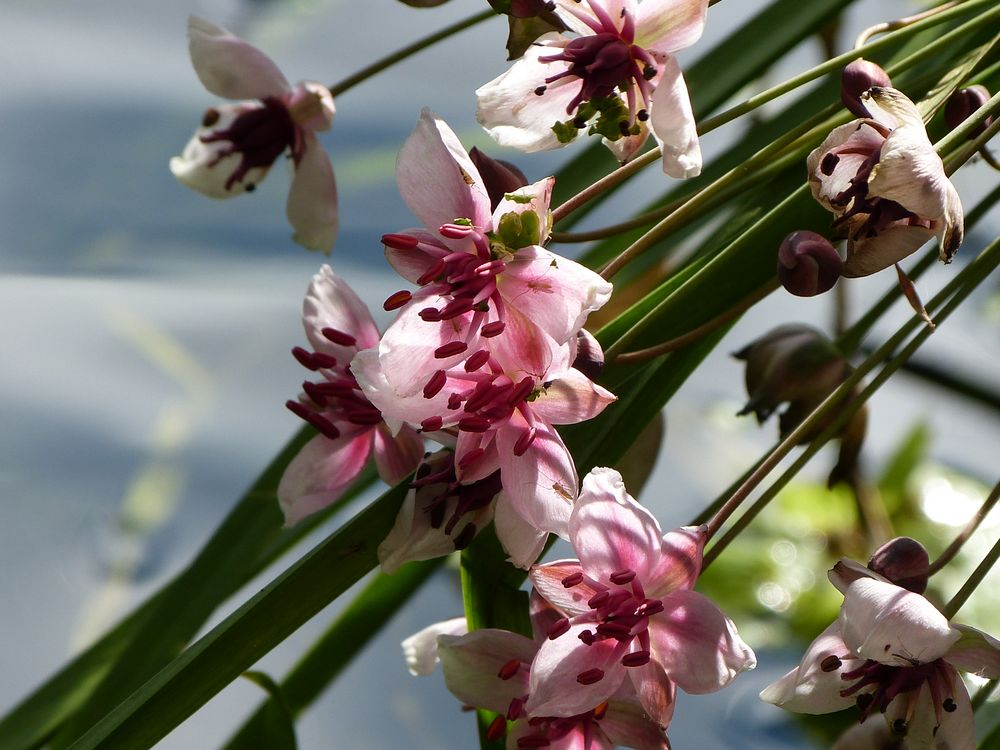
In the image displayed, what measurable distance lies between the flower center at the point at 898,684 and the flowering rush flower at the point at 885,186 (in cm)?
11

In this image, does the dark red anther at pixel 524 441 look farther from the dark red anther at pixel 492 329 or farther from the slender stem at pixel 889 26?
the slender stem at pixel 889 26

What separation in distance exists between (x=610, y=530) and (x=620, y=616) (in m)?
0.02

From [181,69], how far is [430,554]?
82cm

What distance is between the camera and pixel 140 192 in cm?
98

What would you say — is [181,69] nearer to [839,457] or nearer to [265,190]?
[265,190]

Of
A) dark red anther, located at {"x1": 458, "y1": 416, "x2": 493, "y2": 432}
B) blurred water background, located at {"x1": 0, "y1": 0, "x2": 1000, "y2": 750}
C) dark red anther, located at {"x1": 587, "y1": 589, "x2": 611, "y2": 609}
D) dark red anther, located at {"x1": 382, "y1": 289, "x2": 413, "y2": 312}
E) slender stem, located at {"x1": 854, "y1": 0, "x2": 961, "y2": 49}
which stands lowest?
blurred water background, located at {"x1": 0, "y1": 0, "x2": 1000, "y2": 750}

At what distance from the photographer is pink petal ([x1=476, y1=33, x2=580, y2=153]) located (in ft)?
1.09

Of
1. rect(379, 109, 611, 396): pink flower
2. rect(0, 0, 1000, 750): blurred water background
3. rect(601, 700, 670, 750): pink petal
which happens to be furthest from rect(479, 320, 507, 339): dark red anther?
rect(0, 0, 1000, 750): blurred water background

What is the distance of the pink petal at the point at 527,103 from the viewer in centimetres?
33

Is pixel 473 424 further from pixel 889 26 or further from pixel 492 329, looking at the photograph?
pixel 889 26

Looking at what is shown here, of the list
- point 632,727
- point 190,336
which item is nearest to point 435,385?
point 632,727

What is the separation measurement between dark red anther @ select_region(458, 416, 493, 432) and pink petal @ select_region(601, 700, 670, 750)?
0.29 ft

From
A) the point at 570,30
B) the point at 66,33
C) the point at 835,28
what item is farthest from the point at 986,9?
the point at 66,33

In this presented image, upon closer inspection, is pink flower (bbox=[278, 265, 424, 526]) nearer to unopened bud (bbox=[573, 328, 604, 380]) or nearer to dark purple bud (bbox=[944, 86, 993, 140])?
unopened bud (bbox=[573, 328, 604, 380])
